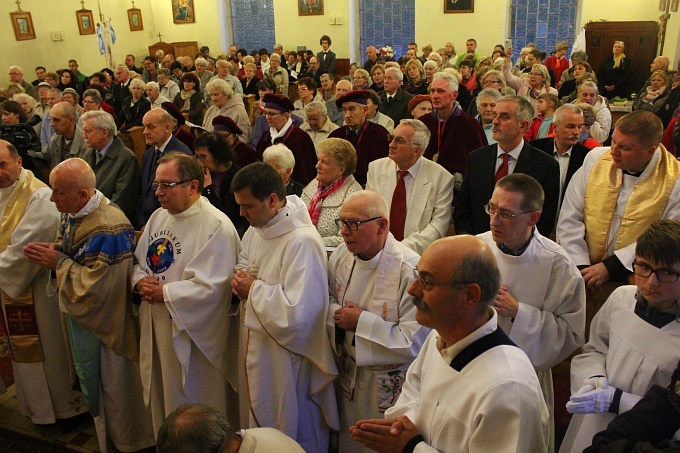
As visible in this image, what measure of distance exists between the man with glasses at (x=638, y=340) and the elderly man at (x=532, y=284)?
281 mm

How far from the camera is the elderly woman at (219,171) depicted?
15.1 feet

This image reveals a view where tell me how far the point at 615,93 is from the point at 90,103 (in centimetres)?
1023

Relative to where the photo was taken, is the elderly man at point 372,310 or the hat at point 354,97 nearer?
the elderly man at point 372,310

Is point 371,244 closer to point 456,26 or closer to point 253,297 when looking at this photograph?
point 253,297

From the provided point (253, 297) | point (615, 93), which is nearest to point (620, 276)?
point (253, 297)

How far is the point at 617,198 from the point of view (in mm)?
3490

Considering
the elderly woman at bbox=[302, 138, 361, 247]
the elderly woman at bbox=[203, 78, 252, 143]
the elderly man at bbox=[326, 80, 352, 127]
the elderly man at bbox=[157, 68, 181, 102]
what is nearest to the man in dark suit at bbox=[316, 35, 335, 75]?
the elderly man at bbox=[157, 68, 181, 102]

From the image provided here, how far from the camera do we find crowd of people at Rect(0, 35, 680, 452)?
2055 millimetres

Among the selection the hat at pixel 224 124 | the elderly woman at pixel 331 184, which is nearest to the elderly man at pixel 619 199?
the elderly woman at pixel 331 184

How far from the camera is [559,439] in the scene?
3.61 meters

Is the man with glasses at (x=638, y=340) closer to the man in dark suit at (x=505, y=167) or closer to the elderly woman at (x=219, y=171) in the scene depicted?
the man in dark suit at (x=505, y=167)

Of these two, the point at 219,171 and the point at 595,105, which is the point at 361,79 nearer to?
the point at 595,105

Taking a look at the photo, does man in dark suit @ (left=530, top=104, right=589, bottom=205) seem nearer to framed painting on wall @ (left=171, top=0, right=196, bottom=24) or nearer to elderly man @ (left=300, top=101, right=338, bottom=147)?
elderly man @ (left=300, top=101, right=338, bottom=147)

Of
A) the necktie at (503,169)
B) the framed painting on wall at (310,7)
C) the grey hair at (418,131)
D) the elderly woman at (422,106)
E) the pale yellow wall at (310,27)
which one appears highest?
the framed painting on wall at (310,7)
